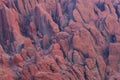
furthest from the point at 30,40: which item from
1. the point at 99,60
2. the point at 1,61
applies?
the point at 99,60

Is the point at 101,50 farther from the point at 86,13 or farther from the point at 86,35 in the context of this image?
the point at 86,13

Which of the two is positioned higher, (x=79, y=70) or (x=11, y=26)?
(x=11, y=26)

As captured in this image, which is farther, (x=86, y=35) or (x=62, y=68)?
(x=86, y=35)

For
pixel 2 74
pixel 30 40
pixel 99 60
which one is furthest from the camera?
pixel 30 40

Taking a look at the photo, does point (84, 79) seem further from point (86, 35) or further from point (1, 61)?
point (1, 61)

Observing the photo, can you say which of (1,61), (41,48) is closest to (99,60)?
(41,48)

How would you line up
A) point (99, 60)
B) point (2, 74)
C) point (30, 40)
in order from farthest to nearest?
1. point (30, 40)
2. point (99, 60)
3. point (2, 74)
